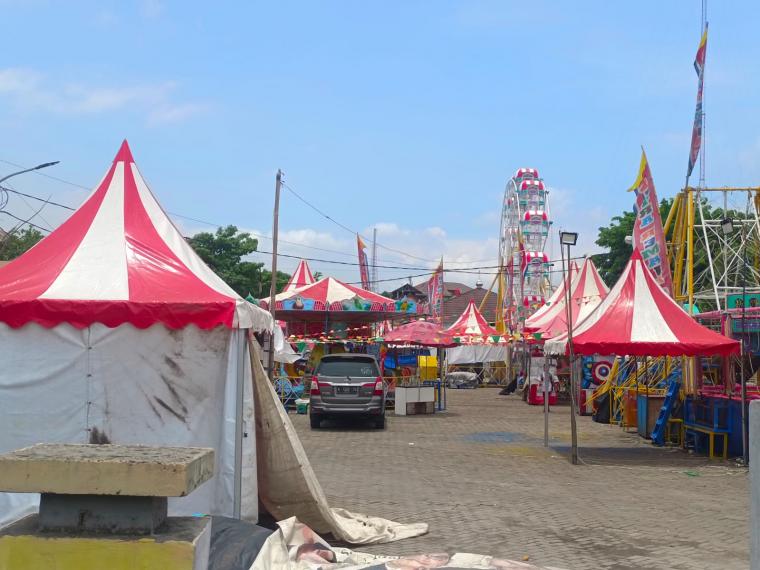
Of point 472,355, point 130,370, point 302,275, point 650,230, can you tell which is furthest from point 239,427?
point 472,355

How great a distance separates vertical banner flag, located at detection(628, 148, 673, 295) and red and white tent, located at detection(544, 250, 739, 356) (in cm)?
179

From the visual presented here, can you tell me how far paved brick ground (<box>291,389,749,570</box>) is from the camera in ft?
26.7

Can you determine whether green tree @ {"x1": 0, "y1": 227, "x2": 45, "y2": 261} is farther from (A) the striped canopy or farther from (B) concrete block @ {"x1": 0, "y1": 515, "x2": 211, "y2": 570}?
(B) concrete block @ {"x1": 0, "y1": 515, "x2": 211, "y2": 570}

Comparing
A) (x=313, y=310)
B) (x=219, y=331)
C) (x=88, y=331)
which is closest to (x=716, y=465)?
(x=219, y=331)

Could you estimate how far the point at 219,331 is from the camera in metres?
8.52

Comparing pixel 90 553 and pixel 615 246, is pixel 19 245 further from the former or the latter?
pixel 90 553

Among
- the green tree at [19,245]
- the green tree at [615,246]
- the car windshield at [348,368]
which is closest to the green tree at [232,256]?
the green tree at [19,245]

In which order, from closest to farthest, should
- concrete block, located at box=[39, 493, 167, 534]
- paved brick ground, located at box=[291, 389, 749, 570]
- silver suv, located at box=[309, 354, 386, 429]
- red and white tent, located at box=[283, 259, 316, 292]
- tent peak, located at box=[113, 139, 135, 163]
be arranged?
concrete block, located at box=[39, 493, 167, 534]
paved brick ground, located at box=[291, 389, 749, 570]
tent peak, located at box=[113, 139, 135, 163]
silver suv, located at box=[309, 354, 386, 429]
red and white tent, located at box=[283, 259, 316, 292]

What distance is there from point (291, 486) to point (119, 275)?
2.83 meters

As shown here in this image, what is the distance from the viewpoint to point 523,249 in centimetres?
3894

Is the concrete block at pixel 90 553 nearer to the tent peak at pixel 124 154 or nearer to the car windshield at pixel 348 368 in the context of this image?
the tent peak at pixel 124 154

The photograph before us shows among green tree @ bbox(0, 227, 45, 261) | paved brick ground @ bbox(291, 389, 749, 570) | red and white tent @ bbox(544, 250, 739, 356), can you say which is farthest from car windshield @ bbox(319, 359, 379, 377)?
green tree @ bbox(0, 227, 45, 261)

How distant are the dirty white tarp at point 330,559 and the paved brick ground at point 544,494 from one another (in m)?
0.69

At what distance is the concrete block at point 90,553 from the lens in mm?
3576
